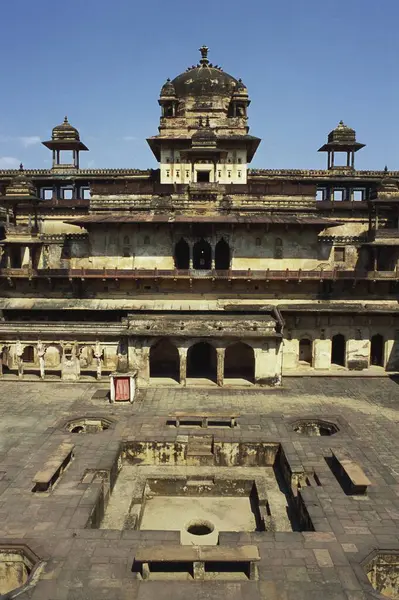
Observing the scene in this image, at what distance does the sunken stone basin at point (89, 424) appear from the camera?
18672mm

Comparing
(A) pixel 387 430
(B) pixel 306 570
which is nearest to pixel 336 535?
(B) pixel 306 570

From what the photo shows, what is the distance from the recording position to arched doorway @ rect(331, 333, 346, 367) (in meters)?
27.6

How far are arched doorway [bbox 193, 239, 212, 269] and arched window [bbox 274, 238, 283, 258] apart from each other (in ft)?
13.1

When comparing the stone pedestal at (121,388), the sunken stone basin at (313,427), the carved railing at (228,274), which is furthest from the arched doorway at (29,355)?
the sunken stone basin at (313,427)

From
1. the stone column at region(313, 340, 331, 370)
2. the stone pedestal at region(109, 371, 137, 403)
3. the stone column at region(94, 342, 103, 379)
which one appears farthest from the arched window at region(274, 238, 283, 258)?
the stone pedestal at region(109, 371, 137, 403)

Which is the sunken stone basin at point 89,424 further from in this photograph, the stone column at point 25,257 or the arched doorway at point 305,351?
the stone column at point 25,257

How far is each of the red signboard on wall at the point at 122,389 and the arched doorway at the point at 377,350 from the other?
48.2ft

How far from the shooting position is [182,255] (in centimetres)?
2881

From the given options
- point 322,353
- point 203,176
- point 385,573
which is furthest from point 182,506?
point 203,176

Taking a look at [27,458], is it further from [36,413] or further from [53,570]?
[53,570]

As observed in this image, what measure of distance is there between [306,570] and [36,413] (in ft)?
43.1

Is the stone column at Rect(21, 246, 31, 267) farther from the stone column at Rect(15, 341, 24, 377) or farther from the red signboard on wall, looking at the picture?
the red signboard on wall

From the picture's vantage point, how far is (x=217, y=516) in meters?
14.0

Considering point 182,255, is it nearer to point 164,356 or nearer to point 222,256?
point 222,256
